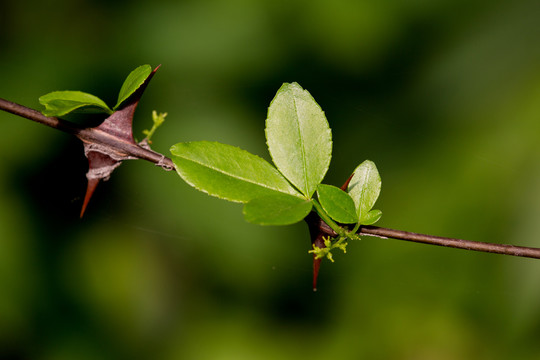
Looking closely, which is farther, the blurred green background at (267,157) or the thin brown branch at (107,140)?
the blurred green background at (267,157)

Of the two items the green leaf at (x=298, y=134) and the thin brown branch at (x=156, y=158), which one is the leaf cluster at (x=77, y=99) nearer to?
the thin brown branch at (x=156, y=158)

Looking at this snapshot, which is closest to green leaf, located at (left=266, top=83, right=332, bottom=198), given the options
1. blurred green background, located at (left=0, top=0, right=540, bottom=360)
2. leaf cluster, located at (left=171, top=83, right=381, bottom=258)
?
leaf cluster, located at (left=171, top=83, right=381, bottom=258)

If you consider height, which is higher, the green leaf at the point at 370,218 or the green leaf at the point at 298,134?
the green leaf at the point at 298,134

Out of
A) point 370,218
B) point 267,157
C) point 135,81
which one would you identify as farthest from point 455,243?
point 267,157

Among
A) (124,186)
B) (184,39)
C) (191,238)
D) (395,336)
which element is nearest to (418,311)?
(395,336)

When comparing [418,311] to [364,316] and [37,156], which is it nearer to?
[364,316]

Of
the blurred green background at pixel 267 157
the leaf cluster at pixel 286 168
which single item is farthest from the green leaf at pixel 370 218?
the blurred green background at pixel 267 157

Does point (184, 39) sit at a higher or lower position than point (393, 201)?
higher
